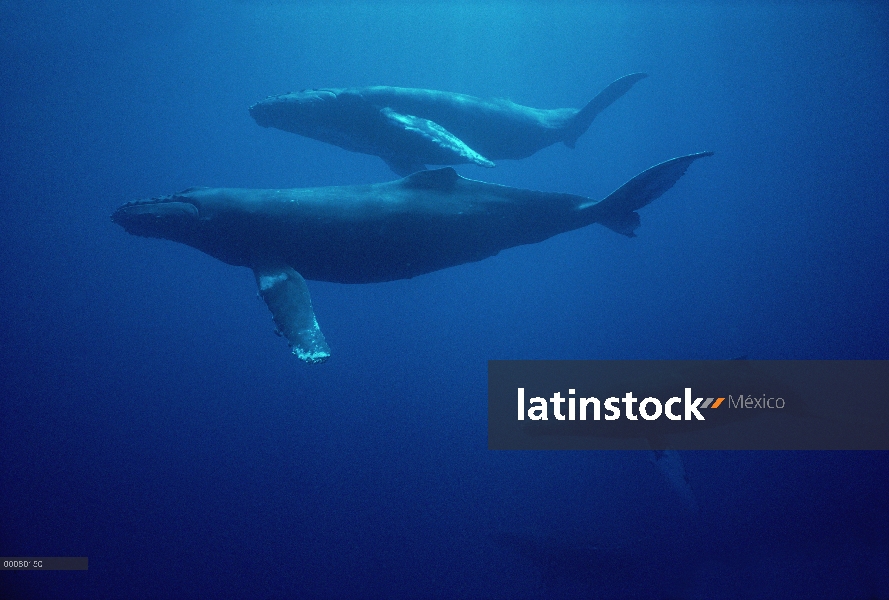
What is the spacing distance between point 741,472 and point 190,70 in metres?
36.9

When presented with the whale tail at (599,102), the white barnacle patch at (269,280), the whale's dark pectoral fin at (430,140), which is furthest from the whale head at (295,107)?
the whale tail at (599,102)

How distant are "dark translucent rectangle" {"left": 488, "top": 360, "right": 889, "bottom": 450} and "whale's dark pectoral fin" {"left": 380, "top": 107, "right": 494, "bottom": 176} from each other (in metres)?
4.70

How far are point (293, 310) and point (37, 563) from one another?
10404mm

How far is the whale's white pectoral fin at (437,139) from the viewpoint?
6.92 metres

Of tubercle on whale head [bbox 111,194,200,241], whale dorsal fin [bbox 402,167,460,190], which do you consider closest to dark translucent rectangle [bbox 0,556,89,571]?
tubercle on whale head [bbox 111,194,200,241]

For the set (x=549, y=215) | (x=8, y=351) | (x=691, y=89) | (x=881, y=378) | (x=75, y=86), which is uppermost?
(x=691, y=89)

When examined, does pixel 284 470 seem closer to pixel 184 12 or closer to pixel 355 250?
pixel 355 250

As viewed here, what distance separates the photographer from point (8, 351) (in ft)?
64.8

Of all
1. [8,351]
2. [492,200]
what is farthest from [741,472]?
[8,351]

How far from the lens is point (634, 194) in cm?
673

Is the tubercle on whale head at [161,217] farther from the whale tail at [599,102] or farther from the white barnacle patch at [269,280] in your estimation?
the whale tail at [599,102]

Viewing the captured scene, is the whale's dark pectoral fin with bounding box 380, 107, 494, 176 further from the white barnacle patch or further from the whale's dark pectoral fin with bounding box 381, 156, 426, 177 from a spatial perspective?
the white barnacle patch

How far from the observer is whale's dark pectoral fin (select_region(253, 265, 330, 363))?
4946mm

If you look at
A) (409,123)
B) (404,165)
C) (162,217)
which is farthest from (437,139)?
(162,217)
